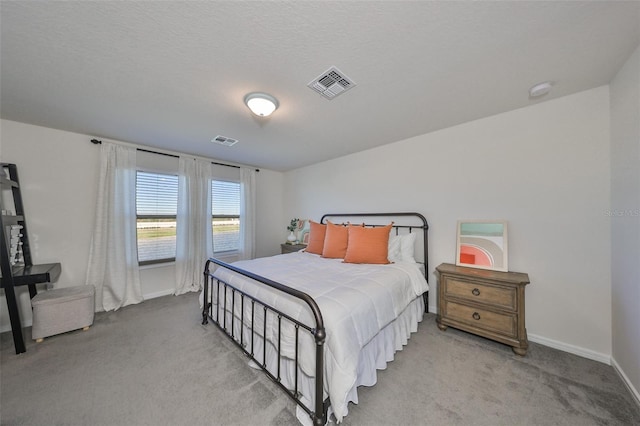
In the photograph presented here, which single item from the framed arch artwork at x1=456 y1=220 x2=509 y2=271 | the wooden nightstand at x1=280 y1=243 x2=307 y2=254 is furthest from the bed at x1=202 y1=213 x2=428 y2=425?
the wooden nightstand at x1=280 y1=243 x2=307 y2=254

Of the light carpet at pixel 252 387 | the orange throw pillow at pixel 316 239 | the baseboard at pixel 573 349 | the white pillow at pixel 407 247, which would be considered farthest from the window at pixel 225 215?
the baseboard at pixel 573 349

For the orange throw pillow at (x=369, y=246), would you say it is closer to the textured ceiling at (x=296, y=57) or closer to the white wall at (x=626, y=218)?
the textured ceiling at (x=296, y=57)

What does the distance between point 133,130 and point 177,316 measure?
2.40 meters

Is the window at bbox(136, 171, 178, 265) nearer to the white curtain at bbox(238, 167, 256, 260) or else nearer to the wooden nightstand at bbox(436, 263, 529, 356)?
the white curtain at bbox(238, 167, 256, 260)

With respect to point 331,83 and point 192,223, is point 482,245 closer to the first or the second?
point 331,83

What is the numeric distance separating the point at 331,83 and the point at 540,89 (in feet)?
5.88

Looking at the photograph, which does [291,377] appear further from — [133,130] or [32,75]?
[133,130]

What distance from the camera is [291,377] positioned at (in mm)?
1508

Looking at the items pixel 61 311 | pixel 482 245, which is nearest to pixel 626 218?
pixel 482 245

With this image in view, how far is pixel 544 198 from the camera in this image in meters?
2.05

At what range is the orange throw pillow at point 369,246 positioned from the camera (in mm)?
2545

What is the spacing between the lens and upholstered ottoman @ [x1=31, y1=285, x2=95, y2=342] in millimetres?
2113

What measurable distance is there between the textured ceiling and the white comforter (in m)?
1.67

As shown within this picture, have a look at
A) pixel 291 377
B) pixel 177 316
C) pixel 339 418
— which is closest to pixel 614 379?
pixel 339 418
